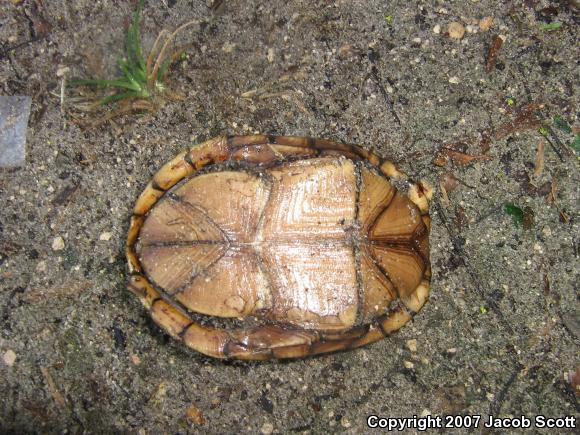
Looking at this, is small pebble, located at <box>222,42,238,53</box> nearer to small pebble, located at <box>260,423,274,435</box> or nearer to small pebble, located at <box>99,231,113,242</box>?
small pebble, located at <box>99,231,113,242</box>

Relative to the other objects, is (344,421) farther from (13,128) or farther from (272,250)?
(13,128)

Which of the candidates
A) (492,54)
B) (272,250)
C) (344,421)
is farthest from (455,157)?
(344,421)

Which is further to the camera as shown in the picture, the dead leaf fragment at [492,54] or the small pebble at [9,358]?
the dead leaf fragment at [492,54]

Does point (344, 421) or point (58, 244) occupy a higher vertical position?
point (58, 244)

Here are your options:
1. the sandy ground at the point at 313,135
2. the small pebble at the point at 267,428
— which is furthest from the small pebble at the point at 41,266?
the small pebble at the point at 267,428

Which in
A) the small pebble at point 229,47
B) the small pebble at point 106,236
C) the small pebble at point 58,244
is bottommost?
the small pebble at point 58,244

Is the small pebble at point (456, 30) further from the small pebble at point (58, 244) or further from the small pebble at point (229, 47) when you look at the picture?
the small pebble at point (58, 244)

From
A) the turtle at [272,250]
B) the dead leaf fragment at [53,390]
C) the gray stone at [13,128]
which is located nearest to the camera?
the turtle at [272,250]

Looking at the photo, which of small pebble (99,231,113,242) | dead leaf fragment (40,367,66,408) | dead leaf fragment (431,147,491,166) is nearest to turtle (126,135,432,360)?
small pebble (99,231,113,242)
